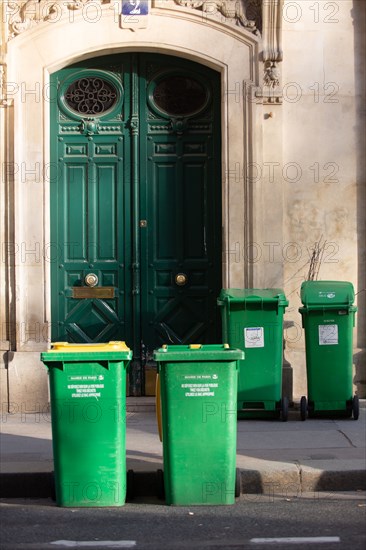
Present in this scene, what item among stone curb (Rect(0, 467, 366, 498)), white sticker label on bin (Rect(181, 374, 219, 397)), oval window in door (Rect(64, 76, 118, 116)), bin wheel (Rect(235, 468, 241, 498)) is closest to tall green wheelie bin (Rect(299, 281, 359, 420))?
stone curb (Rect(0, 467, 366, 498))

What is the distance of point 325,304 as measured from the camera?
1138cm

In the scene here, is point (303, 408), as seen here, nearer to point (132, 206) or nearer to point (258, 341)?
point (258, 341)

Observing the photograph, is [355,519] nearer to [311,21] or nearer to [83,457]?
[83,457]

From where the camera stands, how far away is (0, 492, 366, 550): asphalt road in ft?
23.2

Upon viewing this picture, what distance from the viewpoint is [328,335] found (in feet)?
37.4

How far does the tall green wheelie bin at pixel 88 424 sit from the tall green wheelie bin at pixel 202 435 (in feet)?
1.20

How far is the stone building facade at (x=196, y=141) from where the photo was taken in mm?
12375

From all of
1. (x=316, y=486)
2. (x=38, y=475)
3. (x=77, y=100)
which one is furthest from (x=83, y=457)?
(x=77, y=100)

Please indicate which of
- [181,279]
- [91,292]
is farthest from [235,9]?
[91,292]

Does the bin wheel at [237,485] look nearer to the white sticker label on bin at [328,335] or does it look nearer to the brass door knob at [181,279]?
the white sticker label on bin at [328,335]

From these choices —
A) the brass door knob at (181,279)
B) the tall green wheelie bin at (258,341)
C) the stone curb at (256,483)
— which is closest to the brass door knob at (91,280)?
the brass door knob at (181,279)

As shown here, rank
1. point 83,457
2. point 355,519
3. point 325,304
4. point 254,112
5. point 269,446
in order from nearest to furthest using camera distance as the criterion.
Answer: point 355,519
point 83,457
point 269,446
point 325,304
point 254,112

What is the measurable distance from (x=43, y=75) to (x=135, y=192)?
5.25ft

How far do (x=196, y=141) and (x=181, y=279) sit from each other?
1.53m
